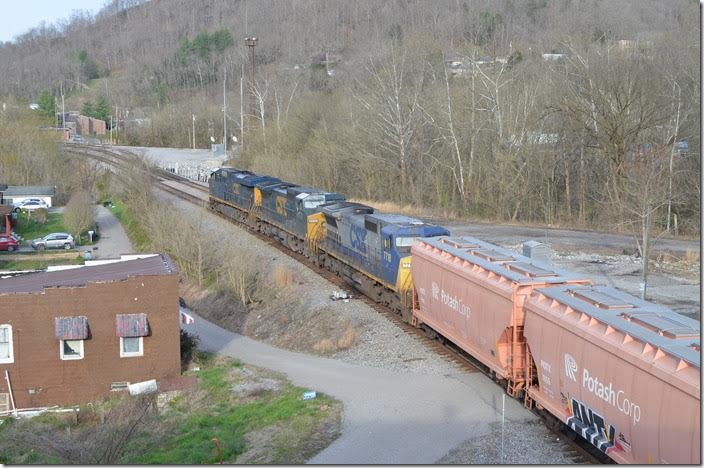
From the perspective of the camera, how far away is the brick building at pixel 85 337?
21078mm

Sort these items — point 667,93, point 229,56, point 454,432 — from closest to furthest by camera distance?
point 454,432 < point 667,93 < point 229,56

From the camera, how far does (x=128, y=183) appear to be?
5091 cm

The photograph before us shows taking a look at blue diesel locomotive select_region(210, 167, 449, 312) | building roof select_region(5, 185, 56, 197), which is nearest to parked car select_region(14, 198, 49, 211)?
building roof select_region(5, 185, 56, 197)

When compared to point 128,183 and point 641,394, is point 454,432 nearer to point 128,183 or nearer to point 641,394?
point 641,394

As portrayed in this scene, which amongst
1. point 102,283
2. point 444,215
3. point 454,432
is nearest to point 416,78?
point 444,215

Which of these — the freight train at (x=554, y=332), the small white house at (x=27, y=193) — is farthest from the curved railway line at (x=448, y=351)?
the small white house at (x=27, y=193)

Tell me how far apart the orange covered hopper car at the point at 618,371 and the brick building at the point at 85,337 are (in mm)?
10102

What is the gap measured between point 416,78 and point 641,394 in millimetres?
47812

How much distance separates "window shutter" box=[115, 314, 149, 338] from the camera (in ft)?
70.2

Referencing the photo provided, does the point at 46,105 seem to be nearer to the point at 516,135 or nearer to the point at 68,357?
the point at 516,135

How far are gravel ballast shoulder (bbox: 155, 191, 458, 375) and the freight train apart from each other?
0.60 metres

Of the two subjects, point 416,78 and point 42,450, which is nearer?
point 42,450

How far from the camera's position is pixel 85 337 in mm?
21234

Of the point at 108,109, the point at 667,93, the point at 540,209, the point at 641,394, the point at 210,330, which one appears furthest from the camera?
the point at 108,109
